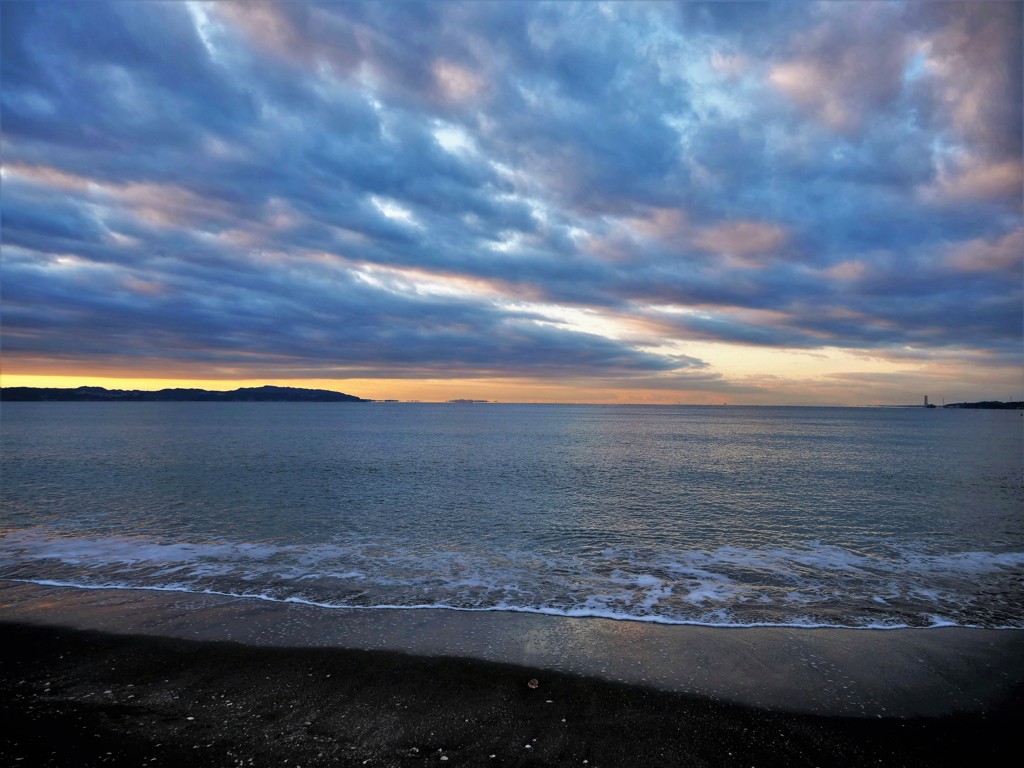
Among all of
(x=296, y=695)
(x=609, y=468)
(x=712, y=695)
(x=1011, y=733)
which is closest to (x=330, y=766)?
(x=296, y=695)

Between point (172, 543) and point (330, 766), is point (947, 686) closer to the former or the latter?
point (330, 766)

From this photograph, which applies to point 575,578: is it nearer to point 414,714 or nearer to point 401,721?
point 414,714

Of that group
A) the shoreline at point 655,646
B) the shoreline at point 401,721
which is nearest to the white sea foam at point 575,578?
the shoreline at point 655,646

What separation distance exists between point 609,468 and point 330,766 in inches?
1702

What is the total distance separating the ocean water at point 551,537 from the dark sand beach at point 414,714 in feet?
12.8

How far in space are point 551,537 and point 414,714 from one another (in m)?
15.3

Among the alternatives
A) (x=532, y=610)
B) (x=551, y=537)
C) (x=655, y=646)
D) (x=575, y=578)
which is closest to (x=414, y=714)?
(x=655, y=646)

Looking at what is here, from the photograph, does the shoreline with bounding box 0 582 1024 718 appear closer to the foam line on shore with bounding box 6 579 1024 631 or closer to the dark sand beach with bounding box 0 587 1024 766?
the dark sand beach with bounding box 0 587 1024 766

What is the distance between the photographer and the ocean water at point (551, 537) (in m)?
15.0

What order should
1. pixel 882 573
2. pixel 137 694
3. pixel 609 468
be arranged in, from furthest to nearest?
1. pixel 609 468
2. pixel 882 573
3. pixel 137 694

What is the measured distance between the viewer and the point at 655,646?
1118 centimetres

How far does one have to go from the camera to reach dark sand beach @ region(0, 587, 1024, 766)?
7.36 m

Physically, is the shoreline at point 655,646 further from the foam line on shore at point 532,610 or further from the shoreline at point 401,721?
the shoreline at point 401,721

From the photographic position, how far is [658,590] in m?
15.6
